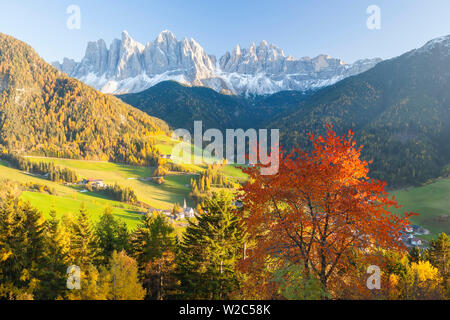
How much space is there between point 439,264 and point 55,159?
23417 cm

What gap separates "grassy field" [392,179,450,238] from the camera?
316ft

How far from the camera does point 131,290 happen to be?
2284 cm

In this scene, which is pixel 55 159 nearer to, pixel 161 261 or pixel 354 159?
pixel 161 261

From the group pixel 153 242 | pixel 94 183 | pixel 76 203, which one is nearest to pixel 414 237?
pixel 153 242

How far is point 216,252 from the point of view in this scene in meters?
23.3

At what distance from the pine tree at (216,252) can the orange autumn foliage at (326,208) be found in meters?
10.5

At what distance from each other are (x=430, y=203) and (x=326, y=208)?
142808 millimetres

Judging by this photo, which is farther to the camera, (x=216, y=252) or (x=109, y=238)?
(x=109, y=238)

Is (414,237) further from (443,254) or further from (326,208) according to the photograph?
(326,208)

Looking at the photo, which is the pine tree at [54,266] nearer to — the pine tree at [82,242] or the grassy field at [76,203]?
the pine tree at [82,242]

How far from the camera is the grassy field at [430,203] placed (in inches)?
3789

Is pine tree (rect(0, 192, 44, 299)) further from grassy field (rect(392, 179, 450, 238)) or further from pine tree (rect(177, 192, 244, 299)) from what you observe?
grassy field (rect(392, 179, 450, 238))

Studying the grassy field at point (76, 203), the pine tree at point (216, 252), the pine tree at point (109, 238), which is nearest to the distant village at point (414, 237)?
the pine tree at point (216, 252)
